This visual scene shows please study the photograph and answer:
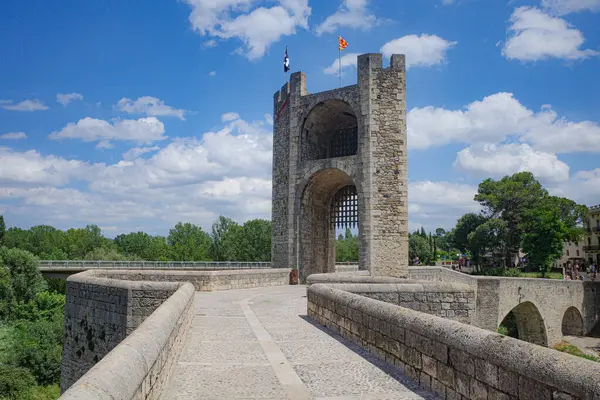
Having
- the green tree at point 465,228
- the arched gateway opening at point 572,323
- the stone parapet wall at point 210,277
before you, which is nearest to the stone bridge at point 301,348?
the stone parapet wall at point 210,277

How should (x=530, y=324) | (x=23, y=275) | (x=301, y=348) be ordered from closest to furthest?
(x=301, y=348) → (x=530, y=324) → (x=23, y=275)

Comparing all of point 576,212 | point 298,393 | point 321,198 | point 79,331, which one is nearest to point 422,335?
point 298,393

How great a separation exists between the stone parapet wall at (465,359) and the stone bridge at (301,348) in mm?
10

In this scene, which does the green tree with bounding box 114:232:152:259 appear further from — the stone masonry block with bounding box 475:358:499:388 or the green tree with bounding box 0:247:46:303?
the stone masonry block with bounding box 475:358:499:388

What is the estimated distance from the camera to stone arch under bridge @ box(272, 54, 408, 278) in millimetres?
19922

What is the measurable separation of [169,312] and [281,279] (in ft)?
44.4

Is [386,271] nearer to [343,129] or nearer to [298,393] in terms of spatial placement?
[343,129]

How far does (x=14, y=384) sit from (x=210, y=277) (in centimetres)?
1405

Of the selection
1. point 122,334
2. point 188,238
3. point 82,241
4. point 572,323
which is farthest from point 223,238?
point 122,334

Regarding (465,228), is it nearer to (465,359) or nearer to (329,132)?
(329,132)

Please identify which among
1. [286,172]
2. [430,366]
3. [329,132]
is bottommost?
[430,366]

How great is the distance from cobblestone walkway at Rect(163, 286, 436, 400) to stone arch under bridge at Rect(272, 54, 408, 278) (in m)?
11.4

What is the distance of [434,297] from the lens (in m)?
9.05

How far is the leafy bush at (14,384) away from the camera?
21.3m
